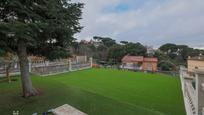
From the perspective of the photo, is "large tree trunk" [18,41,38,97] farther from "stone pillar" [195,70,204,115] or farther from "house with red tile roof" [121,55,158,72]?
"house with red tile roof" [121,55,158,72]

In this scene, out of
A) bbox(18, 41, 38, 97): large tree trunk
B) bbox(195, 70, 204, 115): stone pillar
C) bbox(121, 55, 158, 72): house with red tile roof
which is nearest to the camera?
bbox(195, 70, 204, 115): stone pillar

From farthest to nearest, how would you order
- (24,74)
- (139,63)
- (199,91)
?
(139,63) < (24,74) < (199,91)

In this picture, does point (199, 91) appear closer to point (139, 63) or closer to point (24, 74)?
point (24, 74)

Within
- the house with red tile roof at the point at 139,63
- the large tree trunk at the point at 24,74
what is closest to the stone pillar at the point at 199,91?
the large tree trunk at the point at 24,74

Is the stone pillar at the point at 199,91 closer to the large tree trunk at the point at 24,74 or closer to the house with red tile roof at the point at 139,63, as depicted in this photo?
the large tree trunk at the point at 24,74

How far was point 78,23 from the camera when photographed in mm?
6504

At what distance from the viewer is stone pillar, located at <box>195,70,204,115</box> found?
3500mm

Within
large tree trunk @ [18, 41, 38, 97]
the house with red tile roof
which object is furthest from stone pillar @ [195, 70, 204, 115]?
the house with red tile roof

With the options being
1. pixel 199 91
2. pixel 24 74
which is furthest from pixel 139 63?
pixel 199 91

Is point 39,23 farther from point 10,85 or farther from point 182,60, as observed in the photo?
point 182,60

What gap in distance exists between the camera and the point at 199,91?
3.59 metres

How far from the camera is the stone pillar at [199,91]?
350cm

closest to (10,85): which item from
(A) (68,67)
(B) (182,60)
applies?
(A) (68,67)

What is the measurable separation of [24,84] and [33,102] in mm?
658
